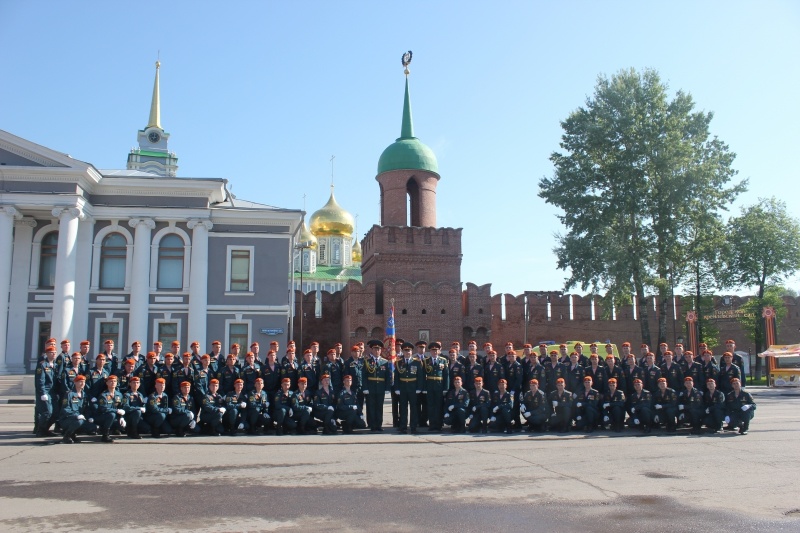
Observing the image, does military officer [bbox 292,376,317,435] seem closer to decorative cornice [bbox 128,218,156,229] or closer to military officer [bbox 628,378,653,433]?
military officer [bbox 628,378,653,433]

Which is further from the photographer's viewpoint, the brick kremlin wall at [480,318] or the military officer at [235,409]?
the brick kremlin wall at [480,318]

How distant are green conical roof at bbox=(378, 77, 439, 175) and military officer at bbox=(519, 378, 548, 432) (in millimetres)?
27233

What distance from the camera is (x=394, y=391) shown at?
14.6 metres

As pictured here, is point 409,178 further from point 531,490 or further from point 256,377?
point 531,490

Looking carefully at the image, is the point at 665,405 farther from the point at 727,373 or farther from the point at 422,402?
the point at 422,402

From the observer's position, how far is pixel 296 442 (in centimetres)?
1223

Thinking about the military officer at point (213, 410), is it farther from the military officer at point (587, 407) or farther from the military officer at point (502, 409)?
the military officer at point (587, 407)

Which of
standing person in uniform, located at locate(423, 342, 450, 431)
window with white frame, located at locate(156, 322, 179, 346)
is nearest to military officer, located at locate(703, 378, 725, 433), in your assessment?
standing person in uniform, located at locate(423, 342, 450, 431)

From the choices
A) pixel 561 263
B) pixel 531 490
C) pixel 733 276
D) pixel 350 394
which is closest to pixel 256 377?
pixel 350 394

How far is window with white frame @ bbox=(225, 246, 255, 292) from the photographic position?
29078 mm

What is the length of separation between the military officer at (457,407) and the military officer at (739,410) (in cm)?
518

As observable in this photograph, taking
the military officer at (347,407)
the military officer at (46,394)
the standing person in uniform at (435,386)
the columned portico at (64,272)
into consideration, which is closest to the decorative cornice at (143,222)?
the columned portico at (64,272)

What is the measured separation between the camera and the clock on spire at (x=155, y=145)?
7631 cm

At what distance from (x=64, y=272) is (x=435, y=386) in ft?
59.2
